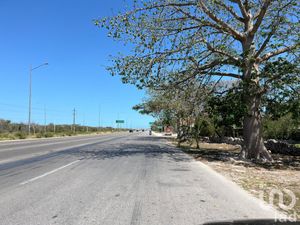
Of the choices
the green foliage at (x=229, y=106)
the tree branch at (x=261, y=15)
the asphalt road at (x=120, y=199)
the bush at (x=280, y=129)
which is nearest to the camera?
the asphalt road at (x=120, y=199)

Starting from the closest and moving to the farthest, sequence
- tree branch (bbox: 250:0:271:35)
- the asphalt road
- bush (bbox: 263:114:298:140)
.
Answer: the asphalt road < tree branch (bbox: 250:0:271:35) < bush (bbox: 263:114:298:140)

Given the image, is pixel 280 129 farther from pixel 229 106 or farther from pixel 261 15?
pixel 261 15

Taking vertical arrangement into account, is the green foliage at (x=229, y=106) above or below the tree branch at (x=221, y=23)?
below

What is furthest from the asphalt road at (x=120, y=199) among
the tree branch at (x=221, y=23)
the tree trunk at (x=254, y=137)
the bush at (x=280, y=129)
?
the bush at (x=280, y=129)

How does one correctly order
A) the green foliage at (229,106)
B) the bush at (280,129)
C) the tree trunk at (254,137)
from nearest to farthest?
the green foliage at (229,106) < the tree trunk at (254,137) < the bush at (280,129)

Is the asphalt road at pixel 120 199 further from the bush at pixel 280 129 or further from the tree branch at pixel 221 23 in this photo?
the bush at pixel 280 129

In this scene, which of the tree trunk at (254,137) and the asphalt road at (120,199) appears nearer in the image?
the asphalt road at (120,199)

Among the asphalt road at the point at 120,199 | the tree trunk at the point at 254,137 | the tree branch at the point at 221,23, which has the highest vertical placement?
the tree branch at the point at 221,23

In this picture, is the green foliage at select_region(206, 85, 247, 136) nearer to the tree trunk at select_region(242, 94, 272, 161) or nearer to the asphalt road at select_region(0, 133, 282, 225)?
the tree trunk at select_region(242, 94, 272, 161)

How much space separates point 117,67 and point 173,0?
182 inches

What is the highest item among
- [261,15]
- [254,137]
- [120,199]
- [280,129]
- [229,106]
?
[261,15]

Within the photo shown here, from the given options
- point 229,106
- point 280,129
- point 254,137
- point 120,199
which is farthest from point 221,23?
point 280,129

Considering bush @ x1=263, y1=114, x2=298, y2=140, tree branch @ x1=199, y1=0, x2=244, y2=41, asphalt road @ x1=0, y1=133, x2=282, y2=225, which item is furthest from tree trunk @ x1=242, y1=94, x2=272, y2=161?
bush @ x1=263, y1=114, x2=298, y2=140

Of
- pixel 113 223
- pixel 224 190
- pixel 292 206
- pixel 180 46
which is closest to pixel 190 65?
pixel 180 46
